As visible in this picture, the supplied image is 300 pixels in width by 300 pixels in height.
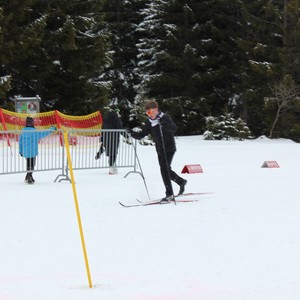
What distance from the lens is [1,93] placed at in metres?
27.6

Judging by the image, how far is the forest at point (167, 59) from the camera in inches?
1262

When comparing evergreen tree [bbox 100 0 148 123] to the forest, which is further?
evergreen tree [bbox 100 0 148 123]

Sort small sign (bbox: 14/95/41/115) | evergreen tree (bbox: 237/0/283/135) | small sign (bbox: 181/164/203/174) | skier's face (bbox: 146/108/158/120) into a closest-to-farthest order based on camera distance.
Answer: skier's face (bbox: 146/108/158/120)
small sign (bbox: 181/164/203/174)
small sign (bbox: 14/95/41/115)
evergreen tree (bbox: 237/0/283/135)

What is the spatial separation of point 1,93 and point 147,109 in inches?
710

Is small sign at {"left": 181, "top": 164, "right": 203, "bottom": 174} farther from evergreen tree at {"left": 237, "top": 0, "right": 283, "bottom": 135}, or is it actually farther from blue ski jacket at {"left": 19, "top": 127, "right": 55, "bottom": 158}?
evergreen tree at {"left": 237, "top": 0, "right": 283, "bottom": 135}

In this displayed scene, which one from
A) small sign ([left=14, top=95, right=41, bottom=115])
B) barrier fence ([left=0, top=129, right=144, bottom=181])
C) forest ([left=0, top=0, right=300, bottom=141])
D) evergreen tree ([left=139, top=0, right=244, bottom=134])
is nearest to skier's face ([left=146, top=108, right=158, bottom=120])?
barrier fence ([left=0, top=129, right=144, bottom=181])

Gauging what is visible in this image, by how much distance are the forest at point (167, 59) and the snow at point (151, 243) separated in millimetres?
18189

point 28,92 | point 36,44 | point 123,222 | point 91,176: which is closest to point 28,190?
point 91,176

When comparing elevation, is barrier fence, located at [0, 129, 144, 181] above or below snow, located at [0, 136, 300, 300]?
below

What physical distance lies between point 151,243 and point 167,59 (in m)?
34.7

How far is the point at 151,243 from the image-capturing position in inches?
293

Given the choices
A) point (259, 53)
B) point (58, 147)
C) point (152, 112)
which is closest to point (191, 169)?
point (58, 147)

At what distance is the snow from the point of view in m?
5.52

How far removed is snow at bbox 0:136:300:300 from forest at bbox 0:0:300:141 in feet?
59.7
